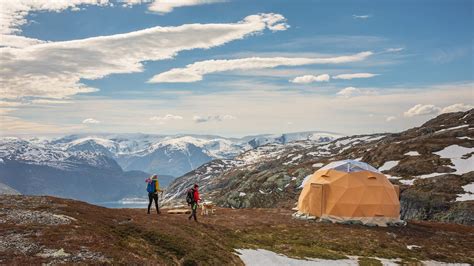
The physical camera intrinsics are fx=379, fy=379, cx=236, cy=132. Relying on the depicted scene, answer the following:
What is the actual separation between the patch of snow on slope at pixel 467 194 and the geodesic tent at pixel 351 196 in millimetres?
24700

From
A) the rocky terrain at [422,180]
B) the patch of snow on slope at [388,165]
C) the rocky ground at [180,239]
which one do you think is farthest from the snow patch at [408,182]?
the rocky ground at [180,239]

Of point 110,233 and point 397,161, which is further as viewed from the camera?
point 397,161

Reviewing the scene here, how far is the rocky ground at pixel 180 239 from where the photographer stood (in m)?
20.3

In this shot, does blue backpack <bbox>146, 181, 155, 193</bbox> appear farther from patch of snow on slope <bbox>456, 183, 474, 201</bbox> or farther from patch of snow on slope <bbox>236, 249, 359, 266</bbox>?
patch of snow on slope <bbox>456, 183, 474, 201</bbox>

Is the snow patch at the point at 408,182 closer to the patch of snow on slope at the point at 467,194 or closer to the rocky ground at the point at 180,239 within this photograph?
the patch of snow on slope at the point at 467,194

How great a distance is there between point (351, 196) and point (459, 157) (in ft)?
174

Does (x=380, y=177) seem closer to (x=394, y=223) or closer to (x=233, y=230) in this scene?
(x=394, y=223)

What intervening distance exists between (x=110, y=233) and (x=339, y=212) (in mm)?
29160

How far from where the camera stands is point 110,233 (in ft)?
82.9

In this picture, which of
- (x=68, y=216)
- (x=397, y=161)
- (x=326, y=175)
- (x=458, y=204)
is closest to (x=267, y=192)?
(x=397, y=161)

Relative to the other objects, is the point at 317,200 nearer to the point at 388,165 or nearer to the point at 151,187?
the point at 151,187

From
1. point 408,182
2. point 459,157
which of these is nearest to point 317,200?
point 408,182

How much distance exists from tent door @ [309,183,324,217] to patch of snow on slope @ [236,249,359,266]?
1595cm

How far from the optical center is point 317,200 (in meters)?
47.2
